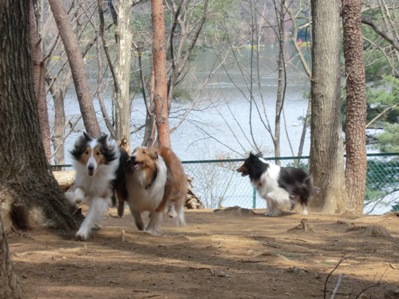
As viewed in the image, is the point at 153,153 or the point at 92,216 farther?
the point at 153,153

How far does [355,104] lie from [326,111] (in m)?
0.89

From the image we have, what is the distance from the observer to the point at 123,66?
18.2m

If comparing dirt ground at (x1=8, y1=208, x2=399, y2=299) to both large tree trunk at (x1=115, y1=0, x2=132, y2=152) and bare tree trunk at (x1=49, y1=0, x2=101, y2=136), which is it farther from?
large tree trunk at (x1=115, y1=0, x2=132, y2=152)

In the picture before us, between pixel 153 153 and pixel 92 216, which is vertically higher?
pixel 153 153

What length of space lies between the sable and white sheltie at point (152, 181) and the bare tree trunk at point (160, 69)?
287 inches

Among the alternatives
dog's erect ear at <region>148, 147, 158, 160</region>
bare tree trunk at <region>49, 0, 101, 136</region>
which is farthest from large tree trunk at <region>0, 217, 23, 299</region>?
bare tree trunk at <region>49, 0, 101, 136</region>

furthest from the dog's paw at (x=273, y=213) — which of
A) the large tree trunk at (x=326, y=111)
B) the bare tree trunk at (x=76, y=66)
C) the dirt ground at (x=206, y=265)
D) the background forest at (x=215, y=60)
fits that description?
the background forest at (x=215, y=60)

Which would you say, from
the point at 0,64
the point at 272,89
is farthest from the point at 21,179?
the point at 272,89

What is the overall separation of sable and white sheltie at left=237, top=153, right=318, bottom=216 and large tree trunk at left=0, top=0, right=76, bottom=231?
6.87 meters

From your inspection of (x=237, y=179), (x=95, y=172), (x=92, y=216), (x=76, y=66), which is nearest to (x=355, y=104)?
(x=237, y=179)

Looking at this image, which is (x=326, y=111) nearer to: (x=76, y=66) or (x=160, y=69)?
(x=160, y=69)

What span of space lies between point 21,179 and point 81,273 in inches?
69.4

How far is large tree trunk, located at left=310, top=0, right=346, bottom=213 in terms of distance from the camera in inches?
539

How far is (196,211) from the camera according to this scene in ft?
45.7
